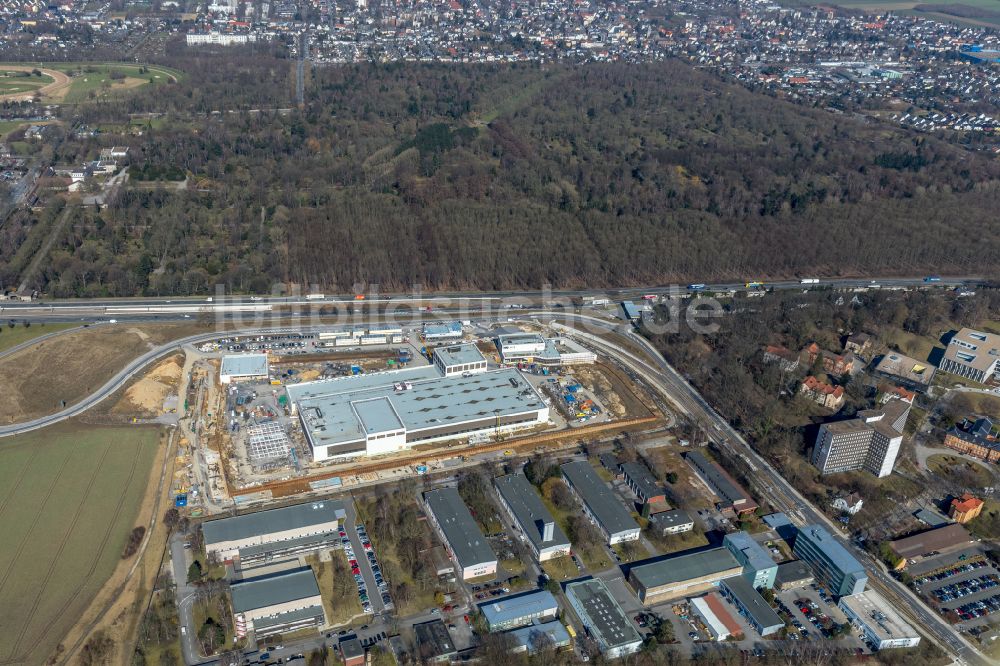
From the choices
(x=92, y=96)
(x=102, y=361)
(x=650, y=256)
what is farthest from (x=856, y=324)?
(x=92, y=96)

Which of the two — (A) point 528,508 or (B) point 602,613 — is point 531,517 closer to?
(A) point 528,508

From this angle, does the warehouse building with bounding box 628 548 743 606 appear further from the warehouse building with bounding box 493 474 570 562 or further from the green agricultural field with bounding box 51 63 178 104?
the green agricultural field with bounding box 51 63 178 104

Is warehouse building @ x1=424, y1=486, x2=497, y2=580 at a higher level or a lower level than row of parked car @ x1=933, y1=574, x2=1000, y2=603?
lower

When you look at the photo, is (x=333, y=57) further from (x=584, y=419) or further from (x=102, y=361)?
(x=584, y=419)

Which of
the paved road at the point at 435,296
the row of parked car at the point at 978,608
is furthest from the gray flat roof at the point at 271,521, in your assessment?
the row of parked car at the point at 978,608

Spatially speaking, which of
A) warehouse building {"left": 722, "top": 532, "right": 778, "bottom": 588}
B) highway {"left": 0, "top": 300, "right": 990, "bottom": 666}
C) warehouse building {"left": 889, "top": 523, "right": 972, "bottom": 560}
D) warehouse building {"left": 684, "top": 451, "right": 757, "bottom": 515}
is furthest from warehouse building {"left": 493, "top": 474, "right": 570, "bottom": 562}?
warehouse building {"left": 889, "top": 523, "right": 972, "bottom": 560}

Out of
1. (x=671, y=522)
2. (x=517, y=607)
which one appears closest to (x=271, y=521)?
(x=517, y=607)
